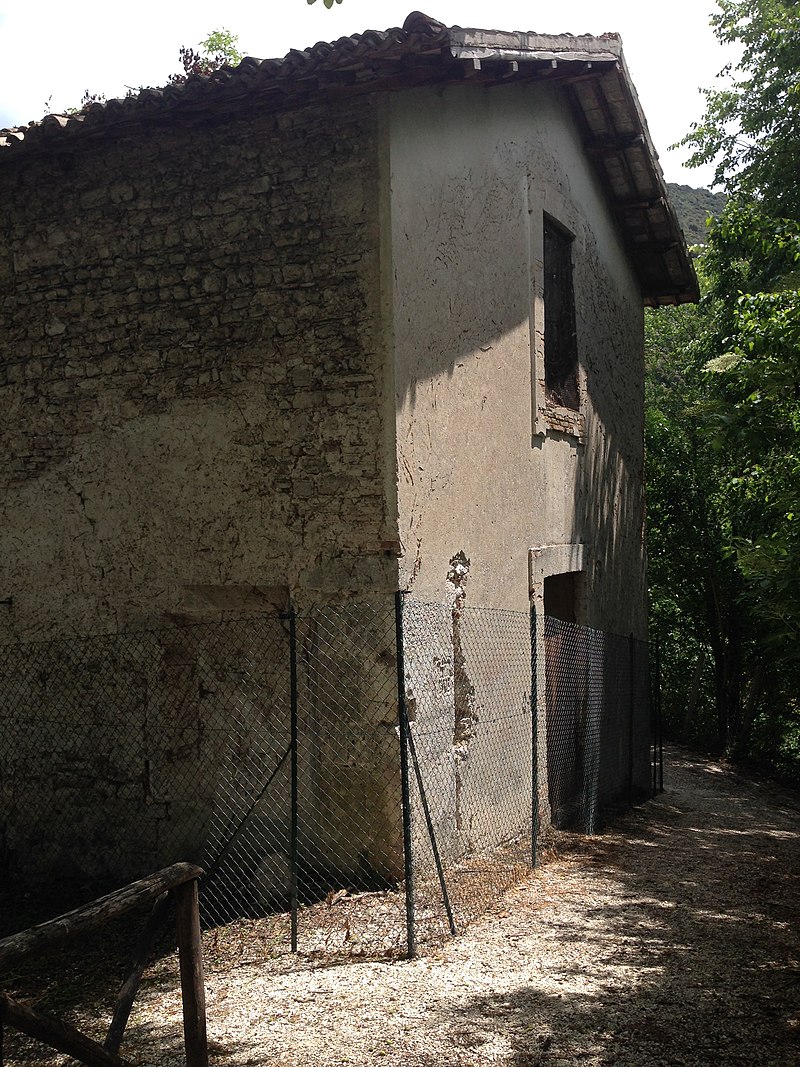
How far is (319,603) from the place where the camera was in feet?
22.6

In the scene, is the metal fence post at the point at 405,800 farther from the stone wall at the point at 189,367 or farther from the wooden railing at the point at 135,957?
the wooden railing at the point at 135,957

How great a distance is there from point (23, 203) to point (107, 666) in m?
3.68

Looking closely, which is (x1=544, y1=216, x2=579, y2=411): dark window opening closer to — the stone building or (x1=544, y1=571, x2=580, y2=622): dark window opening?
the stone building

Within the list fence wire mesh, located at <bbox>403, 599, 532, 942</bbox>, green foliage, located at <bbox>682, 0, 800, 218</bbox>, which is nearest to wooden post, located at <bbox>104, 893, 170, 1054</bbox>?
fence wire mesh, located at <bbox>403, 599, 532, 942</bbox>

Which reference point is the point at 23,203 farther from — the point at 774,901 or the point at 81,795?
the point at 774,901

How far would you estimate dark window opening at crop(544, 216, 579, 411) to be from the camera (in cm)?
949

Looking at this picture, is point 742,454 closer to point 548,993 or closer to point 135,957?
point 548,993

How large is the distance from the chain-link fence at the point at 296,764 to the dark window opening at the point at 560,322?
2455mm

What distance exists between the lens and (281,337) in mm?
6965

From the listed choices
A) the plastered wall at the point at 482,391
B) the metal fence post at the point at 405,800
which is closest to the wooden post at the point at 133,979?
the metal fence post at the point at 405,800

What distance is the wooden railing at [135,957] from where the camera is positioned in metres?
3.28

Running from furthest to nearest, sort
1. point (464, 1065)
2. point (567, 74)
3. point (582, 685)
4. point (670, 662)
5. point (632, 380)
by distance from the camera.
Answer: point (670, 662), point (632, 380), point (582, 685), point (567, 74), point (464, 1065)

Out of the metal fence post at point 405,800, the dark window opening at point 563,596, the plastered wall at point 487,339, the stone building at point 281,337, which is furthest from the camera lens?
the dark window opening at point 563,596

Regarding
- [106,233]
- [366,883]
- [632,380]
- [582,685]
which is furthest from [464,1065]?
[632,380]
